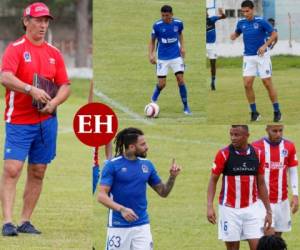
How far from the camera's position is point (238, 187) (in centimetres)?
1035

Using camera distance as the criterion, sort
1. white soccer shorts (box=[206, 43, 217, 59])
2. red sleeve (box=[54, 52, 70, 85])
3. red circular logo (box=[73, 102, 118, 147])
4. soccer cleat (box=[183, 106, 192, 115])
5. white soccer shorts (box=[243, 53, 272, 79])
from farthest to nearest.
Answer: soccer cleat (box=[183, 106, 192, 115])
white soccer shorts (box=[243, 53, 272, 79])
white soccer shorts (box=[206, 43, 217, 59])
red sleeve (box=[54, 52, 70, 85])
red circular logo (box=[73, 102, 118, 147])

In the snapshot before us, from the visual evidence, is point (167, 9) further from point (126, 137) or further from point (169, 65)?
point (126, 137)

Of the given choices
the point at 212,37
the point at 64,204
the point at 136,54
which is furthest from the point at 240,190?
the point at 64,204

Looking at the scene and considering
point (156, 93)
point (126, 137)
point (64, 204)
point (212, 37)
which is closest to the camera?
point (126, 137)

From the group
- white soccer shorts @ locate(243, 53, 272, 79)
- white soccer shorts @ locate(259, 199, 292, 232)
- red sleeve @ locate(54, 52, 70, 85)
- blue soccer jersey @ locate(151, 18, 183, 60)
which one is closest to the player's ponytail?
red sleeve @ locate(54, 52, 70, 85)

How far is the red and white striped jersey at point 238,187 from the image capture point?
10.3 meters

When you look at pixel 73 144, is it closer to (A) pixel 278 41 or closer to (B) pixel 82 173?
(B) pixel 82 173

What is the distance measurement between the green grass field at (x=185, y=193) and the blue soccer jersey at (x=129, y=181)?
2.32 feet

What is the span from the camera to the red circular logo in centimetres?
976

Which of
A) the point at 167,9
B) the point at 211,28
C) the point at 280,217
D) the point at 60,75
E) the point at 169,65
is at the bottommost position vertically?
the point at 280,217

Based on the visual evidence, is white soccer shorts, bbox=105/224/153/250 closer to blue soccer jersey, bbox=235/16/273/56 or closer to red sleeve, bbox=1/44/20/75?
red sleeve, bbox=1/44/20/75

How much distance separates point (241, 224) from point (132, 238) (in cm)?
125

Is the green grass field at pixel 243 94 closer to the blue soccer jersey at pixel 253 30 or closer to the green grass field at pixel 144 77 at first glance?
the green grass field at pixel 144 77

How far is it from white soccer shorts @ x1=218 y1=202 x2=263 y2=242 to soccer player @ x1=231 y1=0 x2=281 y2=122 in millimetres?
793
